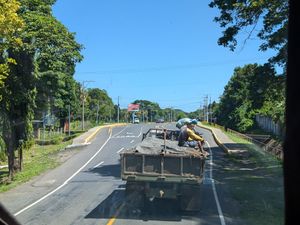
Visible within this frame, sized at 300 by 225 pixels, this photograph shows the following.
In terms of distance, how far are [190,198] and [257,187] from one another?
6723 millimetres

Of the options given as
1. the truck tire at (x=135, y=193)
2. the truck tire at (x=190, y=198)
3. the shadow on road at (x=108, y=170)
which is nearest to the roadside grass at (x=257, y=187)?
the truck tire at (x=190, y=198)

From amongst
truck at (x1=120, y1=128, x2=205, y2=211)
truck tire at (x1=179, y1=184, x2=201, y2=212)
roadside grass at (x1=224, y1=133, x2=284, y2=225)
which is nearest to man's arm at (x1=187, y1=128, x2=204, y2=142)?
truck at (x1=120, y1=128, x2=205, y2=211)

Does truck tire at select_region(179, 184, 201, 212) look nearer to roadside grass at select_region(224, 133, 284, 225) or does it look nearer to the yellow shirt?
roadside grass at select_region(224, 133, 284, 225)

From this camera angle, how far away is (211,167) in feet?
95.6

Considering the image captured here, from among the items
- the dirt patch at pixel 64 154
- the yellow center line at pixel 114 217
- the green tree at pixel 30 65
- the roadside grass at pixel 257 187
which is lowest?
the yellow center line at pixel 114 217

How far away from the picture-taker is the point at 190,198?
14.7 m

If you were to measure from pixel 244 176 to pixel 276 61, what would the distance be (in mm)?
6368

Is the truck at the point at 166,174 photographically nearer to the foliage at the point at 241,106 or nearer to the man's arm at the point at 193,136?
the man's arm at the point at 193,136

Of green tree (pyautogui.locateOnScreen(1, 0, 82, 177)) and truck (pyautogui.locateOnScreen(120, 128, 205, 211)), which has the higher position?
green tree (pyautogui.locateOnScreen(1, 0, 82, 177))

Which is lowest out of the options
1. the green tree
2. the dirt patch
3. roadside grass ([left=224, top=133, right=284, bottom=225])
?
roadside grass ([left=224, top=133, right=284, bottom=225])

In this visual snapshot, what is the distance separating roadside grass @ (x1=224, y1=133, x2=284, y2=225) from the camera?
14617 millimetres

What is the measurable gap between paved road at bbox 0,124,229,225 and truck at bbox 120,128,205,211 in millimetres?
572

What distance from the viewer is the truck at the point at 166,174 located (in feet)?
47.0

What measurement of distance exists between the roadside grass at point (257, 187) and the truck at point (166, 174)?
5.47 ft
